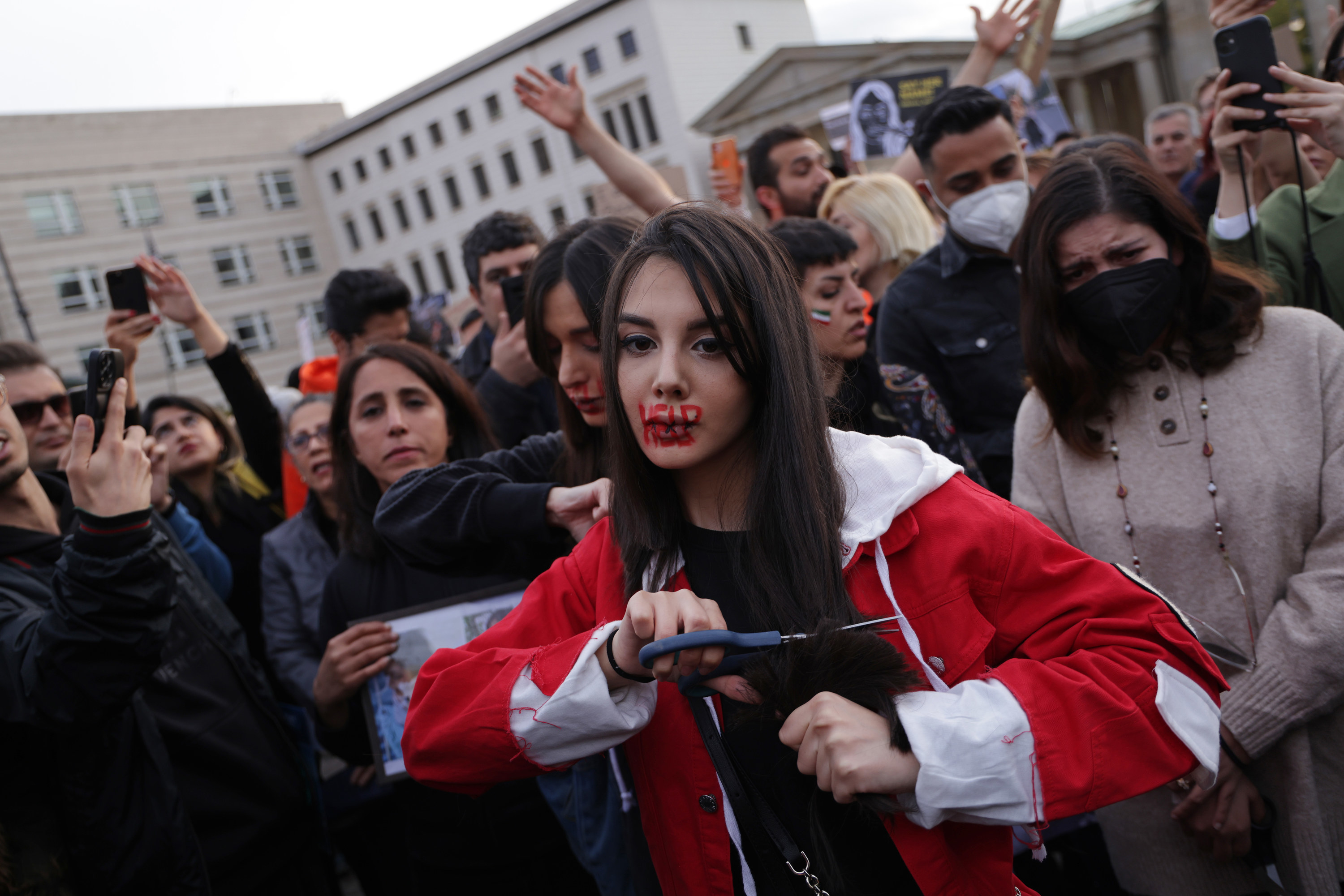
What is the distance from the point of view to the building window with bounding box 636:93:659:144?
42.7m

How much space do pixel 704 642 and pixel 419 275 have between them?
5333 centimetres

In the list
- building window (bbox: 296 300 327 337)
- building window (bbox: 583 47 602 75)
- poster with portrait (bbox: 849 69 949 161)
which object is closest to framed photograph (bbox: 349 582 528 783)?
poster with portrait (bbox: 849 69 949 161)

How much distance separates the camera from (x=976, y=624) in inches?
57.8

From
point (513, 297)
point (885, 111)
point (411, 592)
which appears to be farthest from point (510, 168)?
point (411, 592)

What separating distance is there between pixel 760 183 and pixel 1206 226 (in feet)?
8.35

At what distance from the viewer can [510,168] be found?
47.4m

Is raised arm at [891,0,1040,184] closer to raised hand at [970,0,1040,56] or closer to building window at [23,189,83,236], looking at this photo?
raised hand at [970,0,1040,56]

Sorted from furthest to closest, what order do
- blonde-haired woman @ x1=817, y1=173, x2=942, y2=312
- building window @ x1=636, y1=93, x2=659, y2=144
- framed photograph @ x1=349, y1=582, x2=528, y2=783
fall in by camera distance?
1. building window @ x1=636, y1=93, x2=659, y2=144
2. blonde-haired woman @ x1=817, y1=173, x2=942, y2=312
3. framed photograph @ x1=349, y1=582, x2=528, y2=783

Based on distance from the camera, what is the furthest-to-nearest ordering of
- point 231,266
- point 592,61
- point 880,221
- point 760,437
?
point 231,266 → point 592,61 → point 880,221 → point 760,437

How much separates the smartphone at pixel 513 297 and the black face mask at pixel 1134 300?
1.89 m

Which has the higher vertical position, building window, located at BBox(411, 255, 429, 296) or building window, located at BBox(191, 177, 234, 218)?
building window, located at BBox(191, 177, 234, 218)

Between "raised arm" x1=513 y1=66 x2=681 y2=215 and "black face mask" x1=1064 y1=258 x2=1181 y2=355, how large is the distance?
191 centimetres

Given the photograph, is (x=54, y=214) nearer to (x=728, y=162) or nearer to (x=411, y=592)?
(x=728, y=162)

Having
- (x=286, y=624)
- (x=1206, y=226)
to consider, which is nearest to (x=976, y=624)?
(x=286, y=624)
